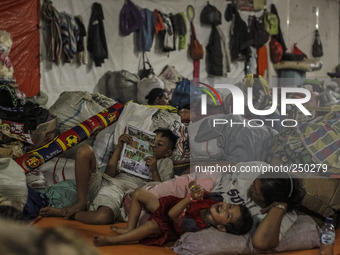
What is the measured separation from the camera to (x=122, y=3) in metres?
6.03

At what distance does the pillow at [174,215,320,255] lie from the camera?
2.00 m

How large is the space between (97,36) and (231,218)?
407cm

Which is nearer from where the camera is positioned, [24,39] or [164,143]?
[164,143]

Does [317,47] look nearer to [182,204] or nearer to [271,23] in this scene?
[271,23]

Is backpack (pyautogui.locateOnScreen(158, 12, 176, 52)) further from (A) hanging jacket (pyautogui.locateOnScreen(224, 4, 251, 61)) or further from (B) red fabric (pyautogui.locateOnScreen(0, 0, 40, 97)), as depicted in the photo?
(B) red fabric (pyautogui.locateOnScreen(0, 0, 40, 97))

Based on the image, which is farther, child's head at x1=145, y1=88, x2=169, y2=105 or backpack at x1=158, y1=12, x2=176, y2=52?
backpack at x1=158, y1=12, x2=176, y2=52

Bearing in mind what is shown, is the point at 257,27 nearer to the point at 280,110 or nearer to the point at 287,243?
the point at 280,110

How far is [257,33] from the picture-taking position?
7820 mm

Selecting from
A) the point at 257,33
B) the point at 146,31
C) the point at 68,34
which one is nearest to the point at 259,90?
the point at 68,34

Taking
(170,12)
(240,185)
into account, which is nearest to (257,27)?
(170,12)

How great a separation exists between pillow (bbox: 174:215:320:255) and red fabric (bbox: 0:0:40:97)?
127 inches

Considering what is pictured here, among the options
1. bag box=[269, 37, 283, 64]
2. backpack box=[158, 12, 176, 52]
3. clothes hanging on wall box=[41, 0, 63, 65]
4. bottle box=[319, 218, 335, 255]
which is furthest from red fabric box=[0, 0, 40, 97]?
bag box=[269, 37, 283, 64]

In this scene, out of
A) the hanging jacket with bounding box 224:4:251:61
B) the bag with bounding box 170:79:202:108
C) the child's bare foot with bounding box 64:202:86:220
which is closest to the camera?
the child's bare foot with bounding box 64:202:86:220

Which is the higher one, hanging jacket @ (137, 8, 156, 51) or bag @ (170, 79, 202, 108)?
hanging jacket @ (137, 8, 156, 51)
